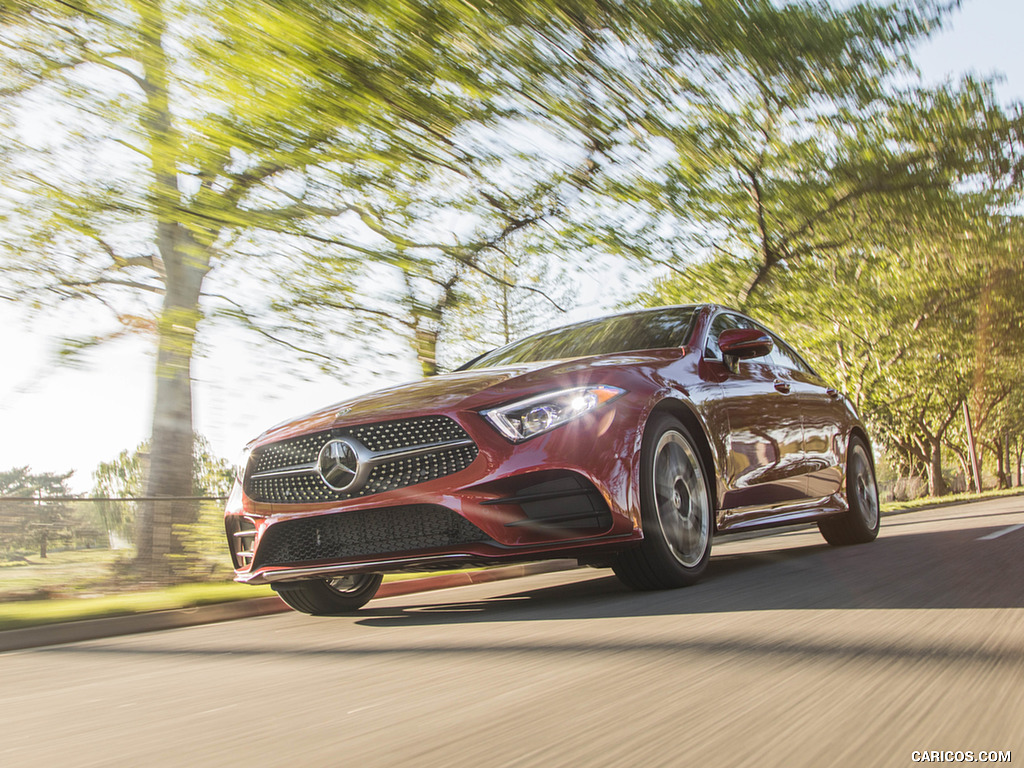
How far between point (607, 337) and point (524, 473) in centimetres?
194

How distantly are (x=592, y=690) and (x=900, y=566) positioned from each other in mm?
3559

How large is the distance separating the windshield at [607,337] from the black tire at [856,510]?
255 cm

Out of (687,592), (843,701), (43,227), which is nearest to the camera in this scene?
(843,701)

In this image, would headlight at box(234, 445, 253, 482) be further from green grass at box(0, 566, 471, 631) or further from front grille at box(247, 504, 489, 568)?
green grass at box(0, 566, 471, 631)

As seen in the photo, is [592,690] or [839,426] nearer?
[592,690]

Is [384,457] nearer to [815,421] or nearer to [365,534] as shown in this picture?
[365,534]

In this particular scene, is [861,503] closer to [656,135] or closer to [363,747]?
[656,135]

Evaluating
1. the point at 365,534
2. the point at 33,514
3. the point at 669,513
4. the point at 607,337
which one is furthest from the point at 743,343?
the point at 33,514

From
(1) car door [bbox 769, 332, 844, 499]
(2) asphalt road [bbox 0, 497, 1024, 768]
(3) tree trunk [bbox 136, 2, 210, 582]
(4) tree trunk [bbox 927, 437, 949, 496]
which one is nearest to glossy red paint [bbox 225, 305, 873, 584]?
(2) asphalt road [bbox 0, 497, 1024, 768]

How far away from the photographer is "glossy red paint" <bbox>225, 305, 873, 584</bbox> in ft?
13.4

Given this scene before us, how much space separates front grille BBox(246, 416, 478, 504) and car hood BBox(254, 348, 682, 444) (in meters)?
0.05

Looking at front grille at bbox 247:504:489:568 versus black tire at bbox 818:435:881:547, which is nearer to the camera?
front grille at bbox 247:504:489:568

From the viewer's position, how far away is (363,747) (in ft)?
7.27

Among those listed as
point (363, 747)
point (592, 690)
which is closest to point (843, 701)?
point (592, 690)
